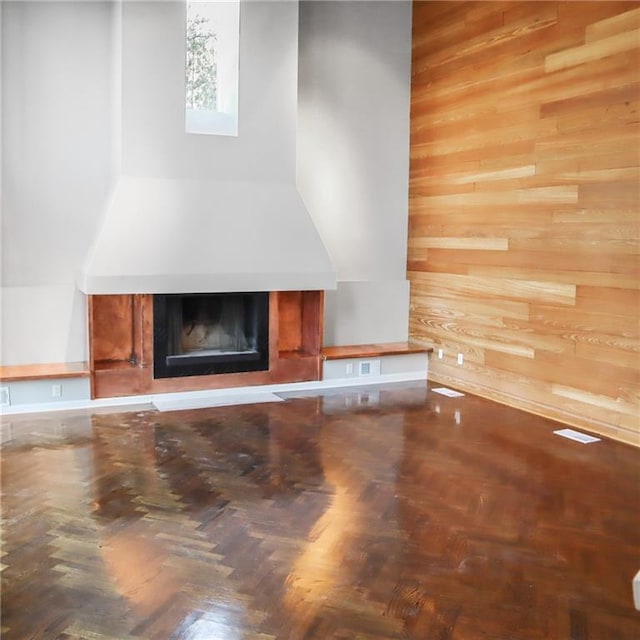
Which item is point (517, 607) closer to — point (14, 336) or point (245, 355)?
point (245, 355)

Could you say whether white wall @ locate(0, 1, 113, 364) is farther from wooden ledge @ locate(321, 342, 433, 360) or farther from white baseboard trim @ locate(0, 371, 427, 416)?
wooden ledge @ locate(321, 342, 433, 360)

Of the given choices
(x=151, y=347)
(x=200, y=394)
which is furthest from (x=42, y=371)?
(x=200, y=394)

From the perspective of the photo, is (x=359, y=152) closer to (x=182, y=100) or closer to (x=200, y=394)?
(x=182, y=100)

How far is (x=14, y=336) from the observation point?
505 cm

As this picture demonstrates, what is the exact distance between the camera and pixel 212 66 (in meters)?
5.18

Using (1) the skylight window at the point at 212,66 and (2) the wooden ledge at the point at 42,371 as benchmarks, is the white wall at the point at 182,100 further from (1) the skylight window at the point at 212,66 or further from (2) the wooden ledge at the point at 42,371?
(2) the wooden ledge at the point at 42,371

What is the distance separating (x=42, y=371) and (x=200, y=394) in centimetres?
118

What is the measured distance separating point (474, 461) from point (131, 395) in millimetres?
2628

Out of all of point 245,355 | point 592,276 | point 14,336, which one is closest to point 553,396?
point 592,276

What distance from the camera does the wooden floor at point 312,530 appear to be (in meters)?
2.22

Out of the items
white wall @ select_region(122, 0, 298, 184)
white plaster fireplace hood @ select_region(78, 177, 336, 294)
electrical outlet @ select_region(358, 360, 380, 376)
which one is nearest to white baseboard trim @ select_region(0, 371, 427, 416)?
electrical outlet @ select_region(358, 360, 380, 376)

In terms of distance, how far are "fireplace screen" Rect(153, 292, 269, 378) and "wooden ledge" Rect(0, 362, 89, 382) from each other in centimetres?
56

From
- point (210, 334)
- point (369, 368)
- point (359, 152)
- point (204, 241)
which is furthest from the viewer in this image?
point (359, 152)

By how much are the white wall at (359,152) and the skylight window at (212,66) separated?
0.87m
